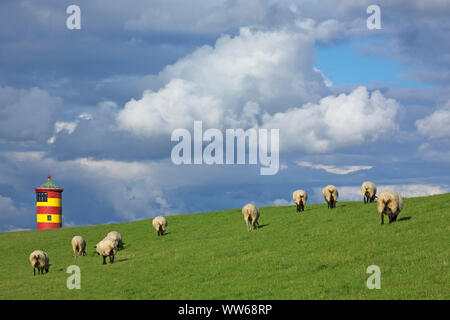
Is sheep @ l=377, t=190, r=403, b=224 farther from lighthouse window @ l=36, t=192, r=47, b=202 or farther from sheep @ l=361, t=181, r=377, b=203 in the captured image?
lighthouse window @ l=36, t=192, r=47, b=202

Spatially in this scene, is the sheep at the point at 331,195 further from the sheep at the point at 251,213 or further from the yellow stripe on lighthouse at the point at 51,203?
the yellow stripe on lighthouse at the point at 51,203

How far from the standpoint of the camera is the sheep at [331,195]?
4356 cm

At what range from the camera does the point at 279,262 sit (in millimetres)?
25219

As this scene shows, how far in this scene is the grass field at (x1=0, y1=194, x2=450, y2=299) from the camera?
67.1ft

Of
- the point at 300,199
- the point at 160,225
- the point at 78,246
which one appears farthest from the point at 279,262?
the point at 160,225

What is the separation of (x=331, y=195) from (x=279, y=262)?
19.7 meters

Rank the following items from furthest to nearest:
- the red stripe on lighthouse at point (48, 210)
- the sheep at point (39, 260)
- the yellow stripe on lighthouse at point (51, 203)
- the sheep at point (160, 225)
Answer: the yellow stripe on lighthouse at point (51, 203) → the red stripe on lighthouse at point (48, 210) → the sheep at point (160, 225) → the sheep at point (39, 260)

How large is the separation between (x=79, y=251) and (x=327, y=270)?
81.3 ft

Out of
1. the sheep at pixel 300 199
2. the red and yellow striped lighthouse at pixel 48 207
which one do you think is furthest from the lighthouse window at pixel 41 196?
the sheep at pixel 300 199

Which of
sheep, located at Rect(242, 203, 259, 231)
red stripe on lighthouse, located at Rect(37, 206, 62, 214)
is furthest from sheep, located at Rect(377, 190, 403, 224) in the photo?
red stripe on lighthouse, located at Rect(37, 206, 62, 214)

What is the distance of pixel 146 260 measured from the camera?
31.3 metres

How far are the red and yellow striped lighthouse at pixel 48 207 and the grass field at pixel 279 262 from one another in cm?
→ 3387

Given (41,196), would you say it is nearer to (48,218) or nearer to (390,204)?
(48,218)
